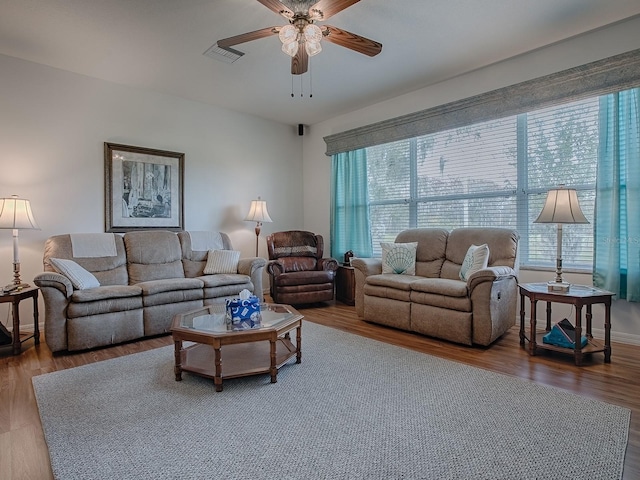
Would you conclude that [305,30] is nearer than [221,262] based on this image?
Yes

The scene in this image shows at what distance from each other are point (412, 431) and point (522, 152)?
10.2 feet

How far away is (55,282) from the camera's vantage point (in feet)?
9.41

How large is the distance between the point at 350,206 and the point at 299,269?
1.21 meters

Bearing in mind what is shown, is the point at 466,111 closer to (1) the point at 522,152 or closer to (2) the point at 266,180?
(1) the point at 522,152

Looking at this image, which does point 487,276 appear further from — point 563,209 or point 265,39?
point 265,39

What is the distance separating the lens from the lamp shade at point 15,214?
3.05 meters

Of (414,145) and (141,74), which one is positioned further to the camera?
(414,145)

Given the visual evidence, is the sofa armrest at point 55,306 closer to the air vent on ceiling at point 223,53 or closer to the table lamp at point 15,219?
the table lamp at point 15,219

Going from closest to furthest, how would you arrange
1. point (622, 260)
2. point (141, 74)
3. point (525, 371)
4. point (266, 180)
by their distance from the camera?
point (525, 371) < point (622, 260) < point (141, 74) < point (266, 180)

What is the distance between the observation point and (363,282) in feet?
13.0

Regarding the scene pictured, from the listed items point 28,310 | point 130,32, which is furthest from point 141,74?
point 28,310

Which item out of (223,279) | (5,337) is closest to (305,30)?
(223,279)

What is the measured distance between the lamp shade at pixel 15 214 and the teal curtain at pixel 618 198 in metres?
5.08

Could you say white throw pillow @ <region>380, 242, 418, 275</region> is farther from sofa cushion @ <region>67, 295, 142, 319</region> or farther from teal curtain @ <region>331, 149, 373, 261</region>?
sofa cushion @ <region>67, 295, 142, 319</region>
